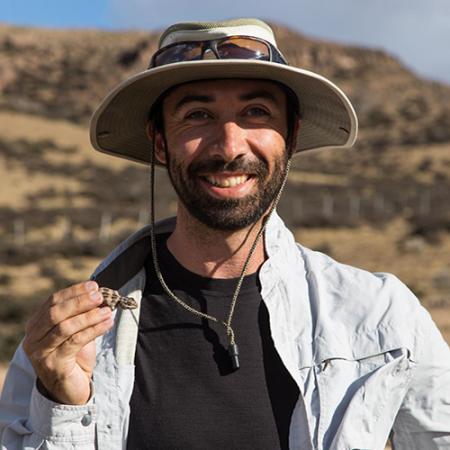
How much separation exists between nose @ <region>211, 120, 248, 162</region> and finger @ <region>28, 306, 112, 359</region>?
22.9 inches

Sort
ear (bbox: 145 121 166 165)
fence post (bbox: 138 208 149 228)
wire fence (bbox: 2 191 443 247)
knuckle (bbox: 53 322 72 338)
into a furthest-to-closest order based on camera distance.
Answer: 1. fence post (bbox: 138 208 149 228)
2. wire fence (bbox: 2 191 443 247)
3. ear (bbox: 145 121 166 165)
4. knuckle (bbox: 53 322 72 338)

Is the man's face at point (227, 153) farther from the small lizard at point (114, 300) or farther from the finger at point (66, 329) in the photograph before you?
the finger at point (66, 329)

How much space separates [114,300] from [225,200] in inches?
18.2

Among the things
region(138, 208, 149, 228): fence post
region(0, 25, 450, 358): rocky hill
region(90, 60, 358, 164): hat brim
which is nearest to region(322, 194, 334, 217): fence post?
region(0, 25, 450, 358): rocky hill

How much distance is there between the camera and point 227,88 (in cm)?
260

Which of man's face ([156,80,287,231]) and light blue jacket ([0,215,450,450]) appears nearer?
light blue jacket ([0,215,450,450])

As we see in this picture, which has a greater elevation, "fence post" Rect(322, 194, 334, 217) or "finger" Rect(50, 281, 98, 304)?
"finger" Rect(50, 281, 98, 304)

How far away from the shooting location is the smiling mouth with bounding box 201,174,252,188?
8.29 ft

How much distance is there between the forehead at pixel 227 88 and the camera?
8.49 ft

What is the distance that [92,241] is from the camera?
965 inches

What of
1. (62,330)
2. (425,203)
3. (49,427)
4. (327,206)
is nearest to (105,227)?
(327,206)

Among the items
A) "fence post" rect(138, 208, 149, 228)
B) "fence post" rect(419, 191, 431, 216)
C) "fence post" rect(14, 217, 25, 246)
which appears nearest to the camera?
"fence post" rect(14, 217, 25, 246)

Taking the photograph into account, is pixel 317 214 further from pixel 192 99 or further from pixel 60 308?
pixel 60 308

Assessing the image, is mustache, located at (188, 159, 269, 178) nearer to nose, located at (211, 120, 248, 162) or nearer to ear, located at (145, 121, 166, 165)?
nose, located at (211, 120, 248, 162)
